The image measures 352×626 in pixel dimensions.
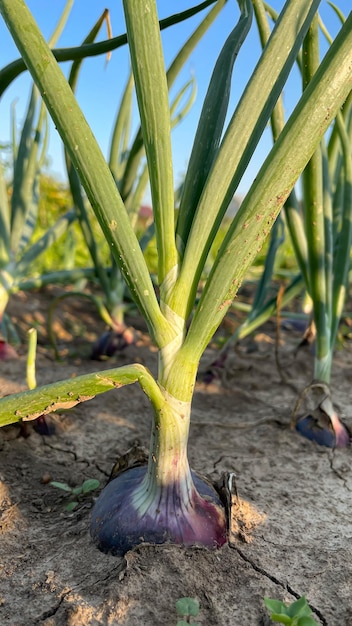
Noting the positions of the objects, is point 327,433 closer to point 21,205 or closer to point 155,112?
point 155,112

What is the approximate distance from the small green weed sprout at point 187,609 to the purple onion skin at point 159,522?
11 centimetres

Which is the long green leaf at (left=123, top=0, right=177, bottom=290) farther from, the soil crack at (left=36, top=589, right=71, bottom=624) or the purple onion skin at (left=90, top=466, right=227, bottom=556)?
the soil crack at (left=36, top=589, right=71, bottom=624)

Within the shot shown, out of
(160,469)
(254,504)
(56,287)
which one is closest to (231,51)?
(160,469)

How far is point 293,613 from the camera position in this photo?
66 cm

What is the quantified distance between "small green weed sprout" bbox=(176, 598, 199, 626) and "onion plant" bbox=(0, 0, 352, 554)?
112mm

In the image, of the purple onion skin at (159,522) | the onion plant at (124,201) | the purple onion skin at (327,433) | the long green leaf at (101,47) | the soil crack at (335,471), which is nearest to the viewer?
the purple onion skin at (159,522)

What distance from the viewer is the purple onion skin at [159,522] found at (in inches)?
31.6

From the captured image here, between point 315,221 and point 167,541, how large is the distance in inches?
28.0

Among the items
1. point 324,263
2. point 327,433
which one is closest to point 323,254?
point 324,263

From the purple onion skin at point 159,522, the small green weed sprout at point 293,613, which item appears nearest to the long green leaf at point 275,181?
the purple onion skin at point 159,522

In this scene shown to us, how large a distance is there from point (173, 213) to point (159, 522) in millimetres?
446

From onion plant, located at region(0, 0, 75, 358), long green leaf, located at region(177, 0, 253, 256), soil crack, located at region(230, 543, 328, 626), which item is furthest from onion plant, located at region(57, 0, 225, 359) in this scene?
soil crack, located at region(230, 543, 328, 626)

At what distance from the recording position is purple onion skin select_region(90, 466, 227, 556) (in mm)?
802

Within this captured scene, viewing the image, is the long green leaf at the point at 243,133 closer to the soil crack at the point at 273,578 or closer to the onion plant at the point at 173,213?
the onion plant at the point at 173,213
